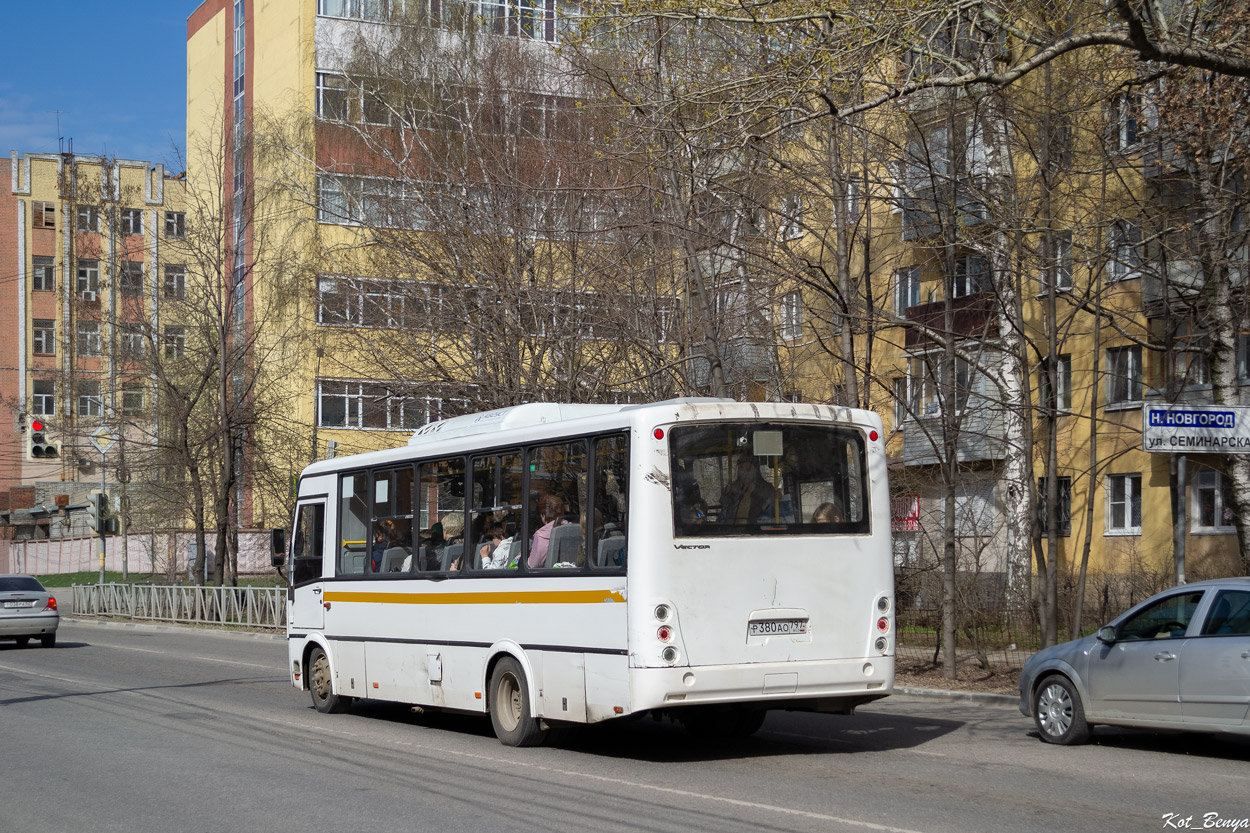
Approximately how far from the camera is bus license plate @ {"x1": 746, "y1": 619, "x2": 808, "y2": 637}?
11008 mm

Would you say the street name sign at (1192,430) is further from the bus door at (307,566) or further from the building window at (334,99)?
the building window at (334,99)

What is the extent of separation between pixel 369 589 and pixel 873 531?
5.74 metres

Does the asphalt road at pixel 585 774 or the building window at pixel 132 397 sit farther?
the building window at pixel 132 397

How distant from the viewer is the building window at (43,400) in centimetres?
8185

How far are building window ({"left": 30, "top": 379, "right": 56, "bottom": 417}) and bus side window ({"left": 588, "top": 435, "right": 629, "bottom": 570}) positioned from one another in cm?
7767

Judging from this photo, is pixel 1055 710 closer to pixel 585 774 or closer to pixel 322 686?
pixel 585 774

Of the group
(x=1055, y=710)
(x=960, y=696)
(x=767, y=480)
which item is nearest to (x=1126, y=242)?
(x=960, y=696)

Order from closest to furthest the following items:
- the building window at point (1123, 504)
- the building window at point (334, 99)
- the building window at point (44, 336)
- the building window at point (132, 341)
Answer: the building window at point (334, 99)
the building window at point (1123, 504)
the building window at point (132, 341)
the building window at point (44, 336)

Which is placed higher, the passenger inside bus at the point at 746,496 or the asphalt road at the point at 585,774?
the passenger inside bus at the point at 746,496

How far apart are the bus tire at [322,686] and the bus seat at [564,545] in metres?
4.84

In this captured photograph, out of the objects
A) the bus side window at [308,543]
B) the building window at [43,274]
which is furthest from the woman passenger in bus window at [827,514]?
the building window at [43,274]

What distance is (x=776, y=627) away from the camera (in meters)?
11.1

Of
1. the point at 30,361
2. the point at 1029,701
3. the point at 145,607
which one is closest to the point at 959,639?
the point at 1029,701

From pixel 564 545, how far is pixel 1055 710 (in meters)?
4.80
